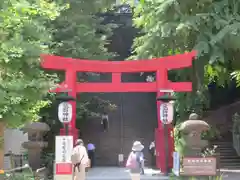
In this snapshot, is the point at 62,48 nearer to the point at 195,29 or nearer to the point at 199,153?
the point at 195,29

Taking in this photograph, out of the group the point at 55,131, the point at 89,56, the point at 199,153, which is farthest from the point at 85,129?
the point at 199,153

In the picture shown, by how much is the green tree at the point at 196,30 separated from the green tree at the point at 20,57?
6.45 meters

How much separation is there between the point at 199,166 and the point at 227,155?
11395mm

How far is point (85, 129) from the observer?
92.2 ft

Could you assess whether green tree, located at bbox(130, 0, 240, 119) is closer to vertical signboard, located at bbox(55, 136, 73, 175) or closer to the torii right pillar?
the torii right pillar

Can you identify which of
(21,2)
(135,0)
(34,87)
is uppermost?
(135,0)

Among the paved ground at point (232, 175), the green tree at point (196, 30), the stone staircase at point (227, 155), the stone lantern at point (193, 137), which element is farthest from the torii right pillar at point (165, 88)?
the stone lantern at point (193, 137)

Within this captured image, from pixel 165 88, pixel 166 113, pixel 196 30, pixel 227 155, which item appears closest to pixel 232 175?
pixel 166 113

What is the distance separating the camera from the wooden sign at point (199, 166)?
12.4 m

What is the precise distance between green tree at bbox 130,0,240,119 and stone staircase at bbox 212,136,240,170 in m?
4.94

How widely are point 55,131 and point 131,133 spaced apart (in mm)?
6799

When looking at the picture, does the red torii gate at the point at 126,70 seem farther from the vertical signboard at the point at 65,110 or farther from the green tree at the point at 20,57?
the green tree at the point at 20,57

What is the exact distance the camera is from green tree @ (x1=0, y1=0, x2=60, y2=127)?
31.2 ft

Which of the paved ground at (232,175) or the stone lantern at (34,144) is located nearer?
the stone lantern at (34,144)
